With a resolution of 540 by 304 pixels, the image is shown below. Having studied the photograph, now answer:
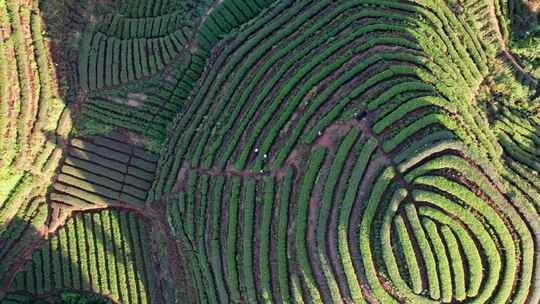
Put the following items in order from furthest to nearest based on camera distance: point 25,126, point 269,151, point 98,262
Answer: point 98,262
point 25,126
point 269,151

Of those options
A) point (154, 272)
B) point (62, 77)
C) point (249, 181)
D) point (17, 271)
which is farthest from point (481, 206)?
point (17, 271)

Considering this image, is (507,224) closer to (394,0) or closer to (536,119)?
(536,119)

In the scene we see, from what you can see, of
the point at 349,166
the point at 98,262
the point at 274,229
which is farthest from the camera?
the point at 98,262

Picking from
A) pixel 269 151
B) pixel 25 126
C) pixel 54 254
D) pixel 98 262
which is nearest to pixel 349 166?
pixel 269 151

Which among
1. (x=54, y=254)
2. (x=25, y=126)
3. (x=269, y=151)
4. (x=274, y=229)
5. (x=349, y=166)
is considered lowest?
(x=54, y=254)

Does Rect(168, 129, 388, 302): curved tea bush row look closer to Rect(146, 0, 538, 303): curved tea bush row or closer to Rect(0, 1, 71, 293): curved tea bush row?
Rect(146, 0, 538, 303): curved tea bush row

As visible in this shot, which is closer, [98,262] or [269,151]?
[269,151]

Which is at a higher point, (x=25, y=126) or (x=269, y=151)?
(x=25, y=126)

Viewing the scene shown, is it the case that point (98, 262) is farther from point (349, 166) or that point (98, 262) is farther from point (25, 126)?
point (349, 166)
